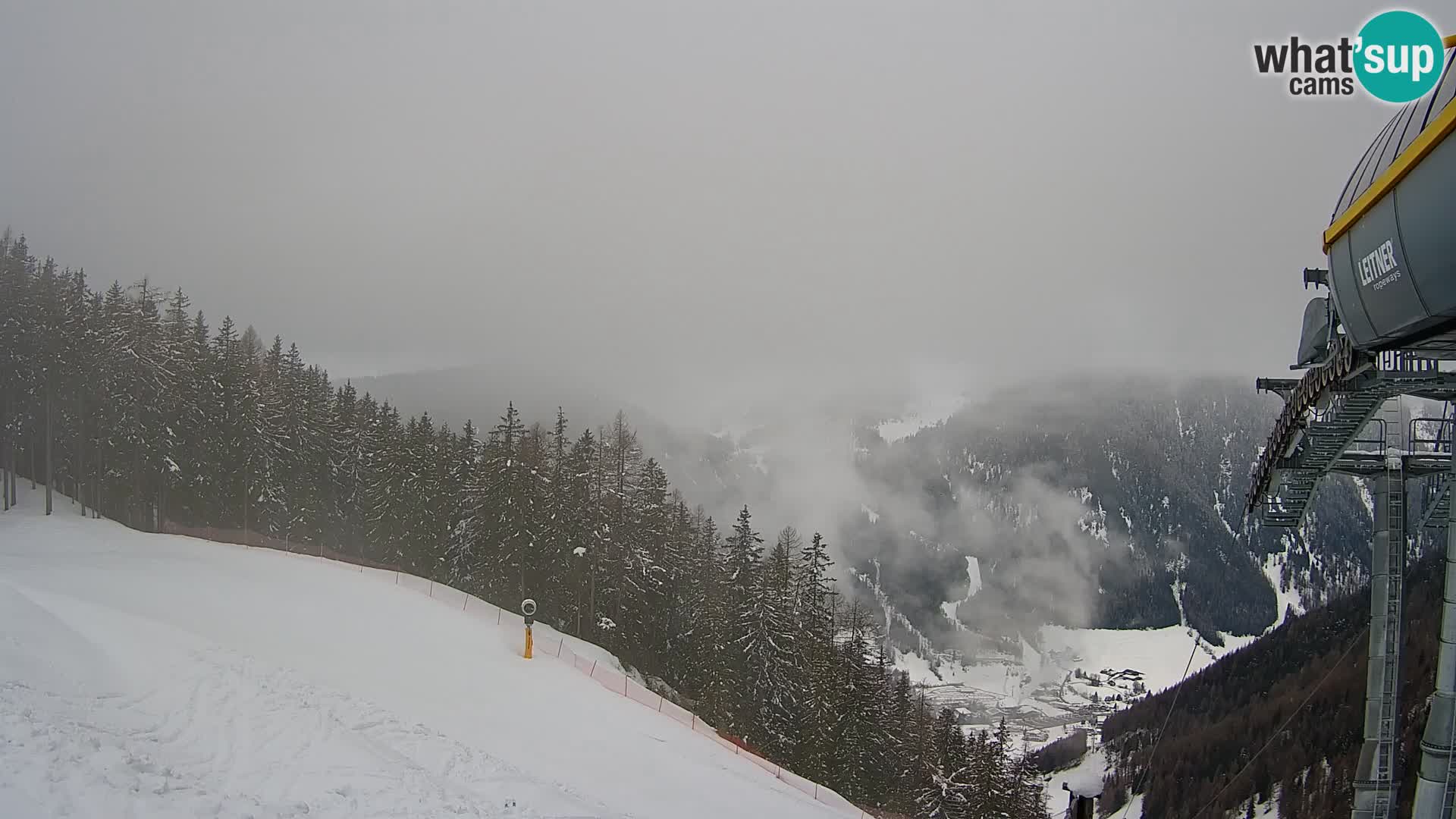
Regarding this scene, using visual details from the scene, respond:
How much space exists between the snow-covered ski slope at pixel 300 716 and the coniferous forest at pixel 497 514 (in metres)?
16.2

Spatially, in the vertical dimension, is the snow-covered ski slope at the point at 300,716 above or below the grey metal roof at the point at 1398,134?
below

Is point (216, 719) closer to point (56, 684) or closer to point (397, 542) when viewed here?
point (56, 684)

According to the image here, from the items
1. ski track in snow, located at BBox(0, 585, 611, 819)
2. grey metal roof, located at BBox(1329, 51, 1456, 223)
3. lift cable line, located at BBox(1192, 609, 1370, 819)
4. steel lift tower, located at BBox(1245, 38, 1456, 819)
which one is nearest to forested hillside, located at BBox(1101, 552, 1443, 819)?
lift cable line, located at BBox(1192, 609, 1370, 819)

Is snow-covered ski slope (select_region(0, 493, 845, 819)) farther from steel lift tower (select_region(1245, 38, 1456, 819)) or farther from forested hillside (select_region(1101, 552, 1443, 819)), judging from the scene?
forested hillside (select_region(1101, 552, 1443, 819))

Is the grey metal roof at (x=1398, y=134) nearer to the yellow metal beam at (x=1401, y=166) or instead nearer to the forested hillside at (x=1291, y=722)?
the yellow metal beam at (x=1401, y=166)

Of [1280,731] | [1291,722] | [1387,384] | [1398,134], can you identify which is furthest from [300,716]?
[1291,722]

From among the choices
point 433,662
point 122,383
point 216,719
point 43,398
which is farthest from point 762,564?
point 43,398

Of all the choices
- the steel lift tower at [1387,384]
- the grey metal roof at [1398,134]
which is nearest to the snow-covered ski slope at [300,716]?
the steel lift tower at [1387,384]

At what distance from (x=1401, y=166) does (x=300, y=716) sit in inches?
681

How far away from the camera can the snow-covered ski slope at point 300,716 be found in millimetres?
10062

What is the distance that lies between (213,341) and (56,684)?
50.2 metres

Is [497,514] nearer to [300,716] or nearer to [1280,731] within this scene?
[300,716]

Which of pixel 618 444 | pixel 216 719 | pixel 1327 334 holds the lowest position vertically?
pixel 216 719

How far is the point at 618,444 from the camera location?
49625 mm
